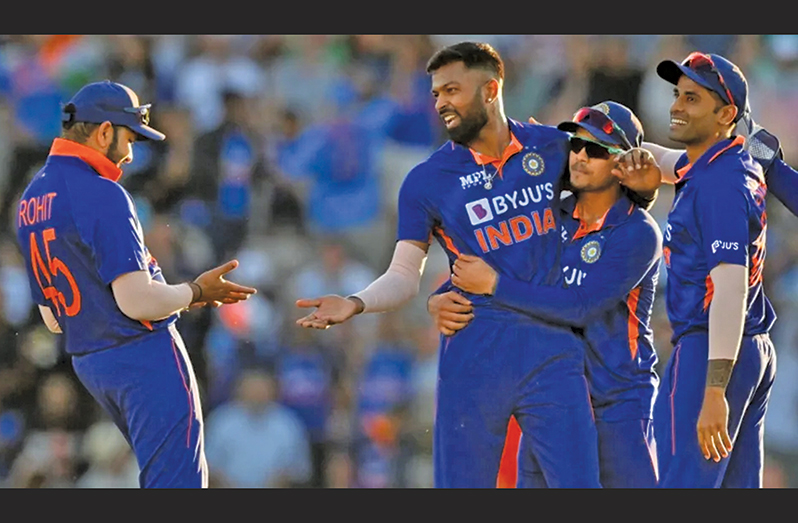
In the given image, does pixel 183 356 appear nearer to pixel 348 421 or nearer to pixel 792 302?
pixel 348 421

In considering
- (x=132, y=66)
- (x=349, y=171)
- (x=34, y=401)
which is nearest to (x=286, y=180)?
(x=349, y=171)

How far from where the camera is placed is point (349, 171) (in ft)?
36.0

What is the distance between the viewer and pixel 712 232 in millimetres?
6164

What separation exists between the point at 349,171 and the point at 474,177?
4838 mm

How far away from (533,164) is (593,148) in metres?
0.27

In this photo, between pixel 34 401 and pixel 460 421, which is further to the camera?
pixel 34 401

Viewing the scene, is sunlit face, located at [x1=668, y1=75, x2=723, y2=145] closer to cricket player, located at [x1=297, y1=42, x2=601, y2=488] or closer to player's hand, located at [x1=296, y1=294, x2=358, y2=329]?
cricket player, located at [x1=297, y1=42, x2=601, y2=488]

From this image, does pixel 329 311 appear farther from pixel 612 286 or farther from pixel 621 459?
pixel 621 459

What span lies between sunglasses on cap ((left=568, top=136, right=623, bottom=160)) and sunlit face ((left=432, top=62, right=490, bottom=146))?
0.41 meters

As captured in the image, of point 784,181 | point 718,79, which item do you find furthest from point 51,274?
point 784,181

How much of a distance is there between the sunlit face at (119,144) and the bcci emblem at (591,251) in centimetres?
209

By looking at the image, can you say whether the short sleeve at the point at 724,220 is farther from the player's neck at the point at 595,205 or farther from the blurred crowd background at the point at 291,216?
the blurred crowd background at the point at 291,216

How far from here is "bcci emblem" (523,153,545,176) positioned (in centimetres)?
623

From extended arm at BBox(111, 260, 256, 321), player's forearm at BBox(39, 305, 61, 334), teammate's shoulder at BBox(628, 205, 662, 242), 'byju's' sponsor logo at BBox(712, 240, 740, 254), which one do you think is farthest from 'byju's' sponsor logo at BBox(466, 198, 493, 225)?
player's forearm at BBox(39, 305, 61, 334)
